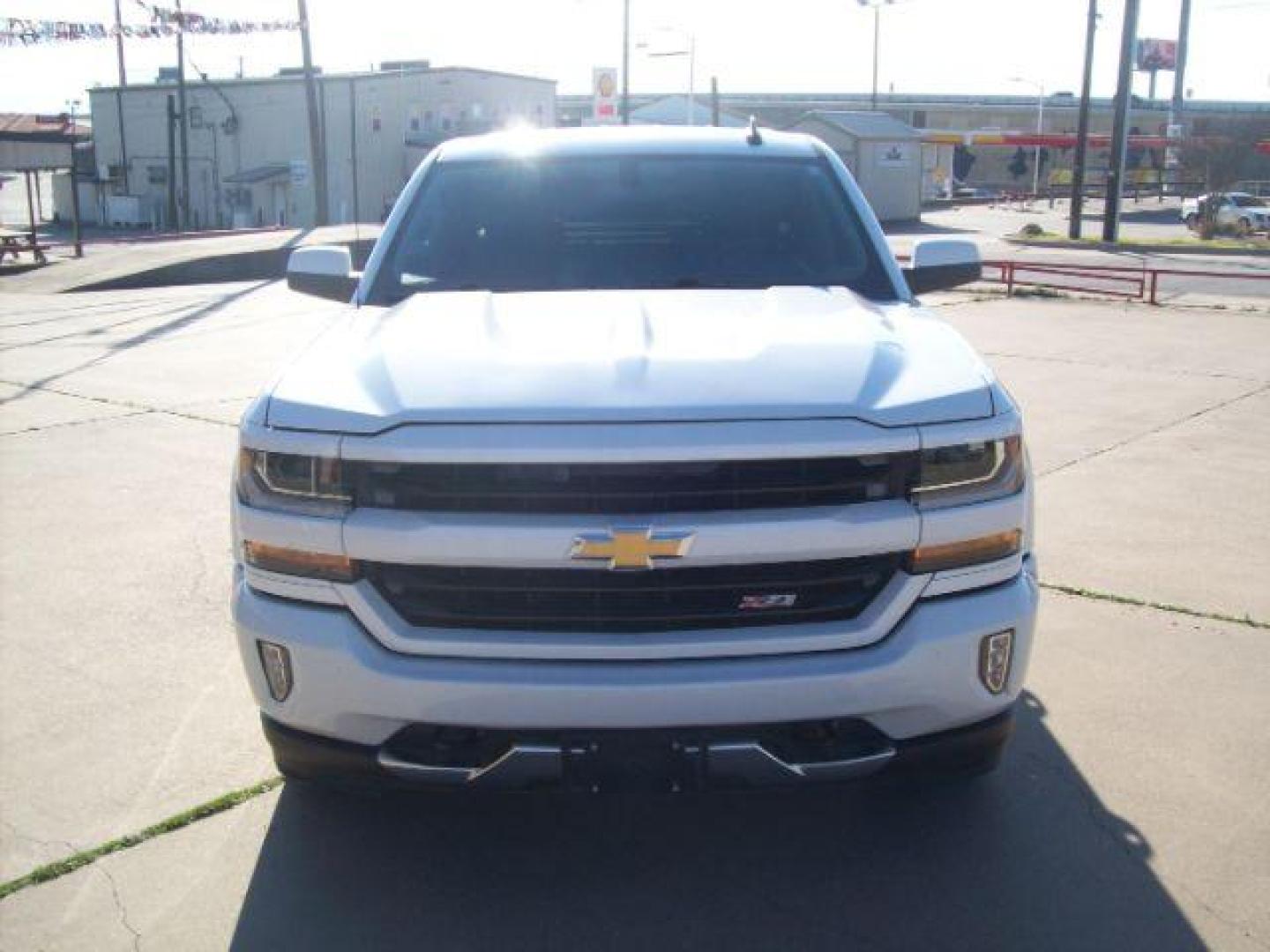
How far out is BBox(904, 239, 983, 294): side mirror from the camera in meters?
4.66

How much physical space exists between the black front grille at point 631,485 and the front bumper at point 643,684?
30 centimetres

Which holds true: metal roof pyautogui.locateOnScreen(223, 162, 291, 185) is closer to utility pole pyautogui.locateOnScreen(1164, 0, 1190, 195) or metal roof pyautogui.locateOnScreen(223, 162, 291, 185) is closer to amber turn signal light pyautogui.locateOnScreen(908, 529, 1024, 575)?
utility pole pyautogui.locateOnScreen(1164, 0, 1190, 195)

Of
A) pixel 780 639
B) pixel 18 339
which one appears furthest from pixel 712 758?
pixel 18 339

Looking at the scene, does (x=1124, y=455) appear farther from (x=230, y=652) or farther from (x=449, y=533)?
(x=449, y=533)

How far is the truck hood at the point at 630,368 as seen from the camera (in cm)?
286

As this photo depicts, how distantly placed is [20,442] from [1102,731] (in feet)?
23.8

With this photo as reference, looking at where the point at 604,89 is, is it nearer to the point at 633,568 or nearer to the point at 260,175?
the point at 260,175

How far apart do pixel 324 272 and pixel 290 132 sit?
176 feet

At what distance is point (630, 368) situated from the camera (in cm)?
301

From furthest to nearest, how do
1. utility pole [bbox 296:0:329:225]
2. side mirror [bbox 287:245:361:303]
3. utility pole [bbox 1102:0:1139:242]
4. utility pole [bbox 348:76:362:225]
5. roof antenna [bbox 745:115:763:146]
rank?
utility pole [bbox 348:76:362:225] < utility pole [bbox 296:0:329:225] < utility pole [bbox 1102:0:1139:242] < roof antenna [bbox 745:115:763:146] < side mirror [bbox 287:245:361:303]

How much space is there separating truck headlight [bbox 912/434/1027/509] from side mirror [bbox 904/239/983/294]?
5.64ft

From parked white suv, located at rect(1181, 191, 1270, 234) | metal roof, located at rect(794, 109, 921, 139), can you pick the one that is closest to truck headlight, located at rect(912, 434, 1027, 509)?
parked white suv, located at rect(1181, 191, 1270, 234)

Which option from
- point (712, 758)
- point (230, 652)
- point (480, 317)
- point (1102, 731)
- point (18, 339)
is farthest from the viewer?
point (18, 339)

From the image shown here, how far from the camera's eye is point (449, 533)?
2.79 meters
